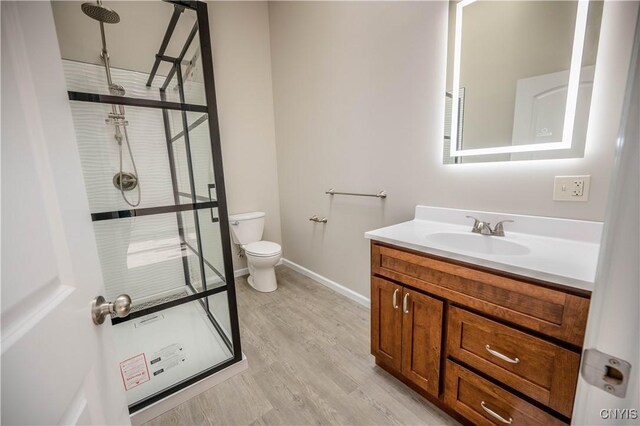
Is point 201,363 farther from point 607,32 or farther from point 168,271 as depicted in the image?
point 607,32

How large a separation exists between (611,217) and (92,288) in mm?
907

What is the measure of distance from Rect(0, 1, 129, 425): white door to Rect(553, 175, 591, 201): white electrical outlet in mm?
1737

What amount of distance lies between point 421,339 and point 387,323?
0.67 ft

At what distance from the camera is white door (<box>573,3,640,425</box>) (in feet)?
0.90

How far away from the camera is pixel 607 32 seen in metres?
1.04

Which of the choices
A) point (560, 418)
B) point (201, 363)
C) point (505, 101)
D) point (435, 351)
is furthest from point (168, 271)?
point (505, 101)

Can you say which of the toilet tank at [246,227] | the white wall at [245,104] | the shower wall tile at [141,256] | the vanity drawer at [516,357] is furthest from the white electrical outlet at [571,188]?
the white wall at [245,104]

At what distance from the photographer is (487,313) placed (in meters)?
1.04

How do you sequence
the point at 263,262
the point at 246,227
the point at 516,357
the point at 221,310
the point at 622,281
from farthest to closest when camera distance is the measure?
the point at 246,227 < the point at 263,262 < the point at 221,310 < the point at 516,357 < the point at 622,281

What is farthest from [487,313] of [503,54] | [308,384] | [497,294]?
[503,54]

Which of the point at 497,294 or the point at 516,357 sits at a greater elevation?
the point at 497,294

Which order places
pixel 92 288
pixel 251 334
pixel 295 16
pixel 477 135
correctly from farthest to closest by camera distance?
1. pixel 295 16
2. pixel 251 334
3. pixel 477 135
4. pixel 92 288

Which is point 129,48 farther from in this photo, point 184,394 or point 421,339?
point 421,339

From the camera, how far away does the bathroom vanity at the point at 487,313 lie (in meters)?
0.88
